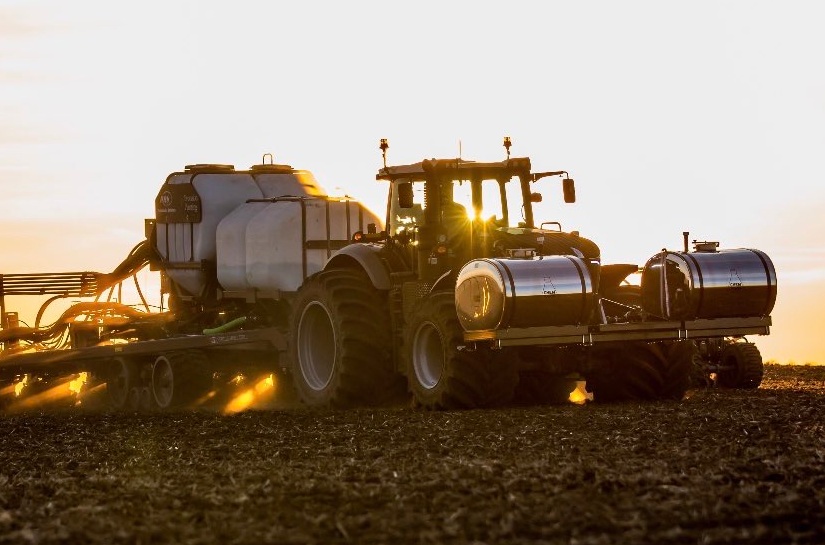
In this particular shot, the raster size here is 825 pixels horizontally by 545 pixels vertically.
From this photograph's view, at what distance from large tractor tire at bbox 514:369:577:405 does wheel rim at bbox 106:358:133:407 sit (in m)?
8.78

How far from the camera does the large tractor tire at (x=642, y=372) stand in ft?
67.7

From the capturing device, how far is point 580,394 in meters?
23.2

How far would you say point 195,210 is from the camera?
91.1ft

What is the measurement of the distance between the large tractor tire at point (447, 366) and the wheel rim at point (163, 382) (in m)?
7.16

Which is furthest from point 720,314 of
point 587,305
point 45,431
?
point 45,431

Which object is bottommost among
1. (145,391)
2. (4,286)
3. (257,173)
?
(145,391)

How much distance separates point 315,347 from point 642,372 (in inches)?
206

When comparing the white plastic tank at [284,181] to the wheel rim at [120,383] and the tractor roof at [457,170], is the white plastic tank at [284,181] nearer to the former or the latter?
the wheel rim at [120,383]

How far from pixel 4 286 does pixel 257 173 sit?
6173 millimetres

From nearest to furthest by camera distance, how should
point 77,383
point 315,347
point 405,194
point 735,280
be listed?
point 405,194
point 735,280
point 315,347
point 77,383

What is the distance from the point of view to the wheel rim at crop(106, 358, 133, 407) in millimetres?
27297

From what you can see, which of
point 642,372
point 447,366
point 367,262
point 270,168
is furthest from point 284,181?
point 447,366

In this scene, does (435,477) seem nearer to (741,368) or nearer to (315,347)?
(315,347)

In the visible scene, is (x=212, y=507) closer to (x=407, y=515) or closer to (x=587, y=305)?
(x=407, y=515)
